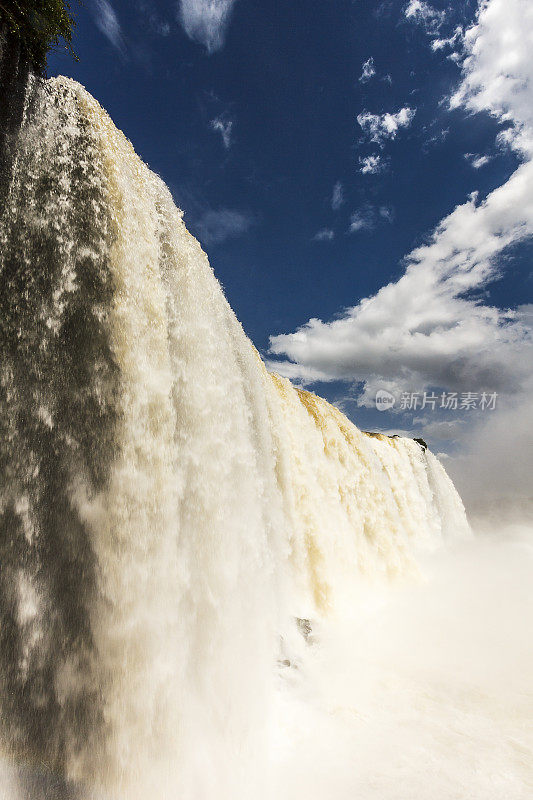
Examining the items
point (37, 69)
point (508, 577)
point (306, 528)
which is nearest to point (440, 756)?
point (306, 528)

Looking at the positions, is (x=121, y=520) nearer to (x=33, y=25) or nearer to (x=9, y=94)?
(x=9, y=94)

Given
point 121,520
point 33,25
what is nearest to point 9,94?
point 33,25

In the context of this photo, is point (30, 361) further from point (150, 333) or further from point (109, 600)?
point (109, 600)

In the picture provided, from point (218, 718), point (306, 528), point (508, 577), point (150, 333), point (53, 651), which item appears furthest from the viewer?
point (508, 577)

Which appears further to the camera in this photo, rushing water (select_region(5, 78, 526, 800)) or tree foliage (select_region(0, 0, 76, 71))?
tree foliage (select_region(0, 0, 76, 71))

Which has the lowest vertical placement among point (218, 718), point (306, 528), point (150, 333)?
point (218, 718)
